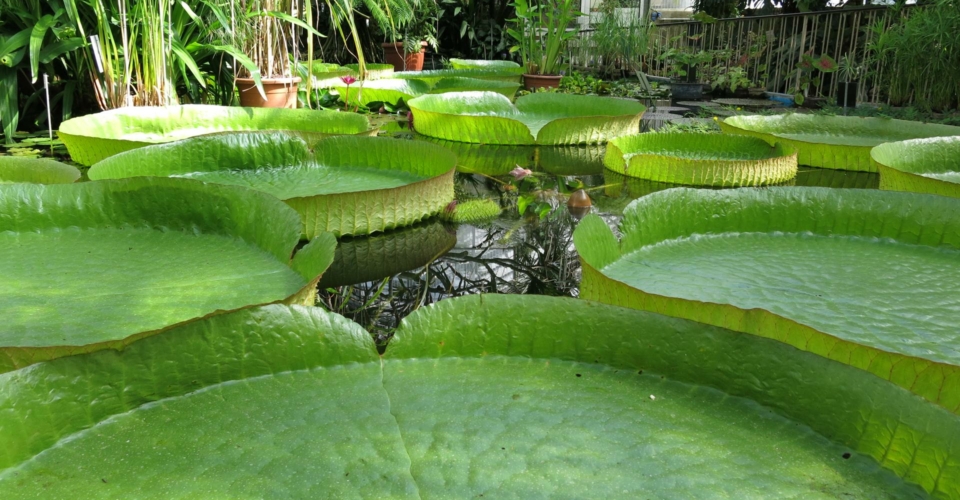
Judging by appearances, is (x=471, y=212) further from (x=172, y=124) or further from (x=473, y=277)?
(x=172, y=124)

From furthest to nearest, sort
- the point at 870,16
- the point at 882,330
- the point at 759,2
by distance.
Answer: the point at 759,2
the point at 870,16
the point at 882,330

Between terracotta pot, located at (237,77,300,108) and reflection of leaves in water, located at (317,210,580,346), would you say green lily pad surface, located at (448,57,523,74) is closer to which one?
terracotta pot, located at (237,77,300,108)

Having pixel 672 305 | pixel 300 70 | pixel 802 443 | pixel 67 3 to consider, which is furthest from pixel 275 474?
pixel 300 70

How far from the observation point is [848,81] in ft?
24.4

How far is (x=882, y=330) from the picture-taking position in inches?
52.4

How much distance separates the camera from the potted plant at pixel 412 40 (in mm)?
10273

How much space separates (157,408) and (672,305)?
79 cm

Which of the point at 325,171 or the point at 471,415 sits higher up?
the point at 325,171

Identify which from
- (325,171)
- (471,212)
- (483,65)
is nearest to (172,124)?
(325,171)

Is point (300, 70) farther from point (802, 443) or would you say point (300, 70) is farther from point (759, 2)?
point (759, 2)

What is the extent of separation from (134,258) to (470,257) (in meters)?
0.87

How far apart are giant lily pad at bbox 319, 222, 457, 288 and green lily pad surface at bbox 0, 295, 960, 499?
887mm

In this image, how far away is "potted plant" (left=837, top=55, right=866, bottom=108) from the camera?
6883 mm

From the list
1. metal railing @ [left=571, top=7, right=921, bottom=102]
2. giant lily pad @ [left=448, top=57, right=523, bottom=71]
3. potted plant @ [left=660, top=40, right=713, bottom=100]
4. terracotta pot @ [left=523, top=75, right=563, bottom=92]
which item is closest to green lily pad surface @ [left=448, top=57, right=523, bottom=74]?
giant lily pad @ [left=448, top=57, right=523, bottom=71]
